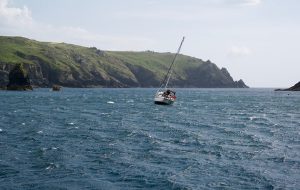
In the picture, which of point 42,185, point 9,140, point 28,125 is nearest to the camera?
point 42,185

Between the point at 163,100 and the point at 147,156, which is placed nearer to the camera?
the point at 147,156

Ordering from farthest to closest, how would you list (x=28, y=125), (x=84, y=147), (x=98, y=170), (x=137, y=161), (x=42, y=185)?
(x=28, y=125), (x=84, y=147), (x=137, y=161), (x=98, y=170), (x=42, y=185)

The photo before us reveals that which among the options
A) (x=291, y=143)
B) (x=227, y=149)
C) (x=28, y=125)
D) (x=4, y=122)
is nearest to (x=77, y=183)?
(x=227, y=149)

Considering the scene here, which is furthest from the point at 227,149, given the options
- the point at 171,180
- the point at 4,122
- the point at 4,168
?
the point at 4,122

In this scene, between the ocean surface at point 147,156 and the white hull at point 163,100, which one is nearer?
the ocean surface at point 147,156

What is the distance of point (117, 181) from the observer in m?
34.8

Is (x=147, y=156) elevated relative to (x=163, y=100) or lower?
lower

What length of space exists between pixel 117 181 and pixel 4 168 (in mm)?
11277

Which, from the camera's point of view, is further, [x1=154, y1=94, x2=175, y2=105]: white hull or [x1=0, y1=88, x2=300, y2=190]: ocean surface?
[x1=154, y1=94, x2=175, y2=105]: white hull

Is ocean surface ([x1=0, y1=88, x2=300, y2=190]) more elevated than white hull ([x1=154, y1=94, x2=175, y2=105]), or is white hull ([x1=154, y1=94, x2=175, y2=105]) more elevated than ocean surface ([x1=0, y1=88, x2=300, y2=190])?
white hull ([x1=154, y1=94, x2=175, y2=105])

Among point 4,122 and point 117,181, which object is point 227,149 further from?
point 4,122

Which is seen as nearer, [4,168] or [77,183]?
[77,183]

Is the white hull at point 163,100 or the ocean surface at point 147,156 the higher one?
the white hull at point 163,100

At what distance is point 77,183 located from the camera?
33.9 m
